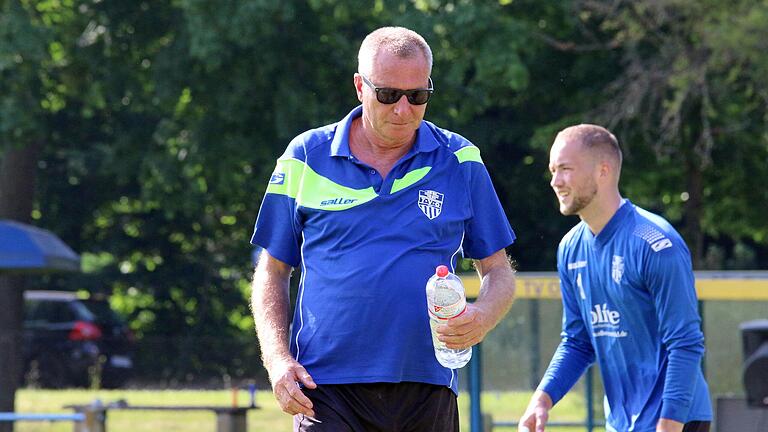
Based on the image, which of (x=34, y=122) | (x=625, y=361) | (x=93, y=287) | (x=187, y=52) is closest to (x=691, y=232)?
(x=187, y=52)

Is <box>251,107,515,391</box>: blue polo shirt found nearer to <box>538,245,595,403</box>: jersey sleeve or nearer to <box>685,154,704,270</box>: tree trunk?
<box>538,245,595,403</box>: jersey sleeve

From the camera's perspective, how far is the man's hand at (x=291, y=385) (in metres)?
3.79

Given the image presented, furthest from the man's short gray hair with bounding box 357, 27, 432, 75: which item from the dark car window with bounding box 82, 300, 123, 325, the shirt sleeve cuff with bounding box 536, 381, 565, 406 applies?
the dark car window with bounding box 82, 300, 123, 325

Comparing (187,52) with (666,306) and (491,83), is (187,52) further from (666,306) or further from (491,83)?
(666,306)

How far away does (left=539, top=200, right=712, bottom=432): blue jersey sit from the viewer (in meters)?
4.72

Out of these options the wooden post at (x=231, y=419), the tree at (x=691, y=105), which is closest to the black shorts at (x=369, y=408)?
the wooden post at (x=231, y=419)

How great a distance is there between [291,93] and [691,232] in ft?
24.2

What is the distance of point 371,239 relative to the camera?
13.0ft

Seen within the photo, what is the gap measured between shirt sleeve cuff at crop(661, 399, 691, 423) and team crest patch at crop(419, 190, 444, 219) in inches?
50.6

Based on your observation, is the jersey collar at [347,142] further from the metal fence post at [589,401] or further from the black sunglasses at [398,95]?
the metal fence post at [589,401]

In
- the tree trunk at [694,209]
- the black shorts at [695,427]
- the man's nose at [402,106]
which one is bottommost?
the black shorts at [695,427]

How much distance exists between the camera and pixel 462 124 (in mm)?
21438

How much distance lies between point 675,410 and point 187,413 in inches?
551

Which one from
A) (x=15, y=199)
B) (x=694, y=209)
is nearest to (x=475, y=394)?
(x=694, y=209)
